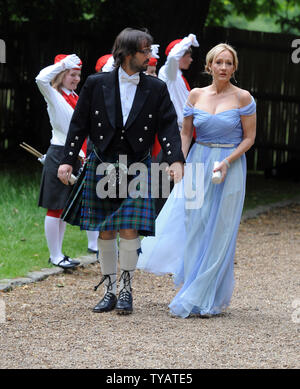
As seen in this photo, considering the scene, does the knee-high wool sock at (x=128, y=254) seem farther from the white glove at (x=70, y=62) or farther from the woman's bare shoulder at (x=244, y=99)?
the white glove at (x=70, y=62)

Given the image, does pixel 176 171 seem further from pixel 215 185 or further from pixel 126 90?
pixel 126 90

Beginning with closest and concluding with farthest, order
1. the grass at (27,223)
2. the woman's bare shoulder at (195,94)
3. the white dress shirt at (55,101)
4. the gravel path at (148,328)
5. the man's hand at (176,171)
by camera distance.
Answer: the gravel path at (148,328) → the man's hand at (176,171) → the woman's bare shoulder at (195,94) → the white dress shirt at (55,101) → the grass at (27,223)

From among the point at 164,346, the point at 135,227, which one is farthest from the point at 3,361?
the point at 135,227

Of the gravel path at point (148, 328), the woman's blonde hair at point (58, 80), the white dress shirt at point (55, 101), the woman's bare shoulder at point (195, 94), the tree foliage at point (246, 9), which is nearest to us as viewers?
the gravel path at point (148, 328)

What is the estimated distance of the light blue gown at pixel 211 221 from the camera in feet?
17.0

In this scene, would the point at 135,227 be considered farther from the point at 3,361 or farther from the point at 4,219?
the point at 4,219

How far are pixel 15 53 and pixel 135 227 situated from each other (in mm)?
9588

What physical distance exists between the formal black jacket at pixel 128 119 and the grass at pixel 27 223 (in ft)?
5.39

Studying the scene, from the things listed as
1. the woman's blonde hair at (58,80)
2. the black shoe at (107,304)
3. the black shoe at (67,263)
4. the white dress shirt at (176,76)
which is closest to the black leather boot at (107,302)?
the black shoe at (107,304)

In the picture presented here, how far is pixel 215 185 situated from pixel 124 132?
29.5 inches

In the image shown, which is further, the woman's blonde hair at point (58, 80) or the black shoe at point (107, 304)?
the woman's blonde hair at point (58, 80)

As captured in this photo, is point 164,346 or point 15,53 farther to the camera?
point 15,53

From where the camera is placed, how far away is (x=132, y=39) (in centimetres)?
500

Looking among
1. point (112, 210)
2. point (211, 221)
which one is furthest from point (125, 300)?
point (211, 221)
